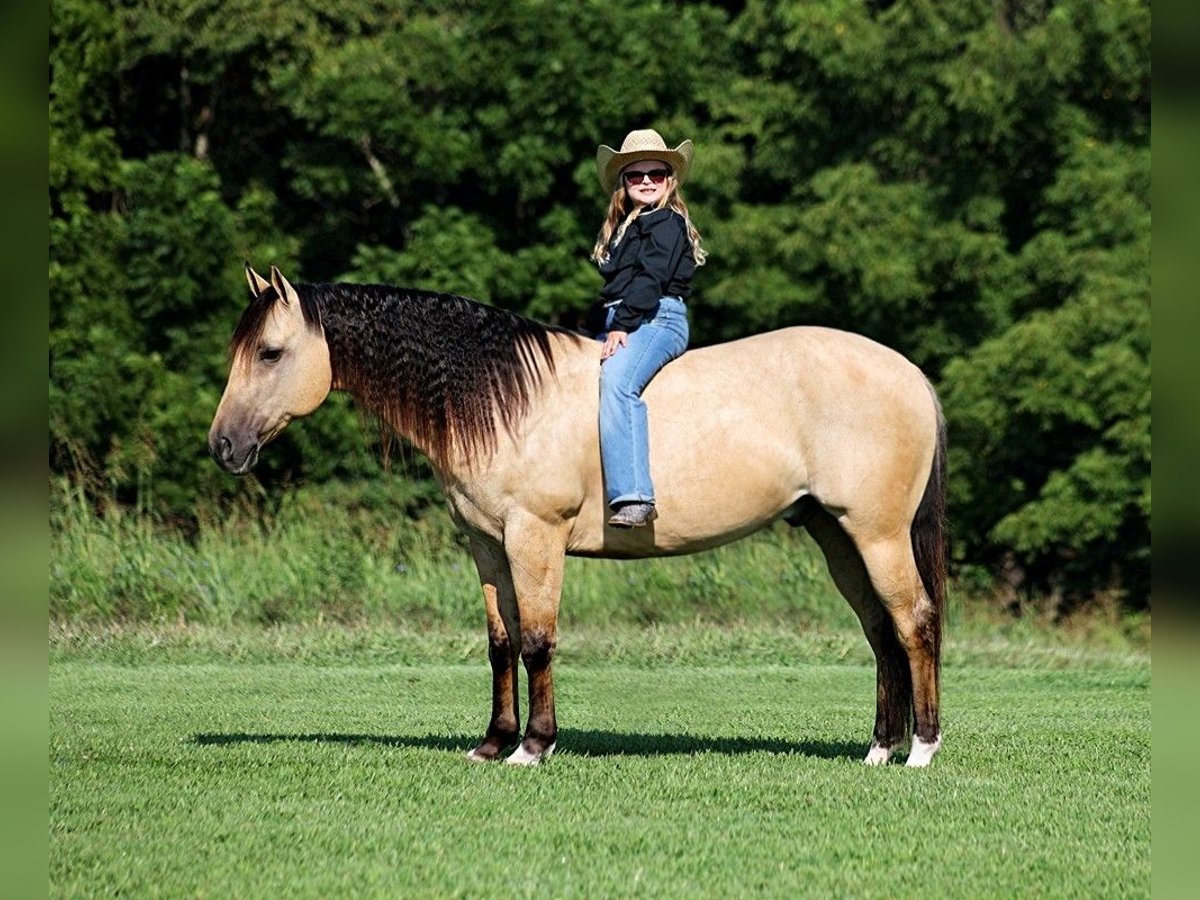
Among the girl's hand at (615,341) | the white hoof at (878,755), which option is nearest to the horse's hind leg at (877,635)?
the white hoof at (878,755)

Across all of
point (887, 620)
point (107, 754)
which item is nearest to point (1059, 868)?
point (887, 620)

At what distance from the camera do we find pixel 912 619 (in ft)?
24.4

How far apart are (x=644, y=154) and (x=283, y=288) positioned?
1751 millimetres

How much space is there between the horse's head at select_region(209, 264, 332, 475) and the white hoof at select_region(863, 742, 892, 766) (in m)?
3.03

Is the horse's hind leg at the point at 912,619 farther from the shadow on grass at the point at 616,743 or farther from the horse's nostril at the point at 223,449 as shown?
the horse's nostril at the point at 223,449

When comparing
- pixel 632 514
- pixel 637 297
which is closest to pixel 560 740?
pixel 632 514

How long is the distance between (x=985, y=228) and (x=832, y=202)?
7.04 feet

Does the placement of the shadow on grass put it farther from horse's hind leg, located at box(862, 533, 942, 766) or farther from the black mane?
the black mane

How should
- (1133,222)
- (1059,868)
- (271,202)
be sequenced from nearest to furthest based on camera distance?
1. (1059,868)
2. (1133,222)
3. (271,202)

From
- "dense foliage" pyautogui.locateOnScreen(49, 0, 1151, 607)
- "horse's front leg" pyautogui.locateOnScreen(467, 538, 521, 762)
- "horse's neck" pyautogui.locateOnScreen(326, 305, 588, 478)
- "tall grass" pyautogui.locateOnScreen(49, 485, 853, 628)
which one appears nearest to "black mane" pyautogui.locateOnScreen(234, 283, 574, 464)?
Result: "horse's neck" pyautogui.locateOnScreen(326, 305, 588, 478)

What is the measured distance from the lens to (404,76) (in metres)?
22.1

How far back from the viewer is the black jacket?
287 inches

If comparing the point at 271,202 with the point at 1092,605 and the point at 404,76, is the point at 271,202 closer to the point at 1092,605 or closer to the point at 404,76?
the point at 404,76

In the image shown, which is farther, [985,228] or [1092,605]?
[985,228]
